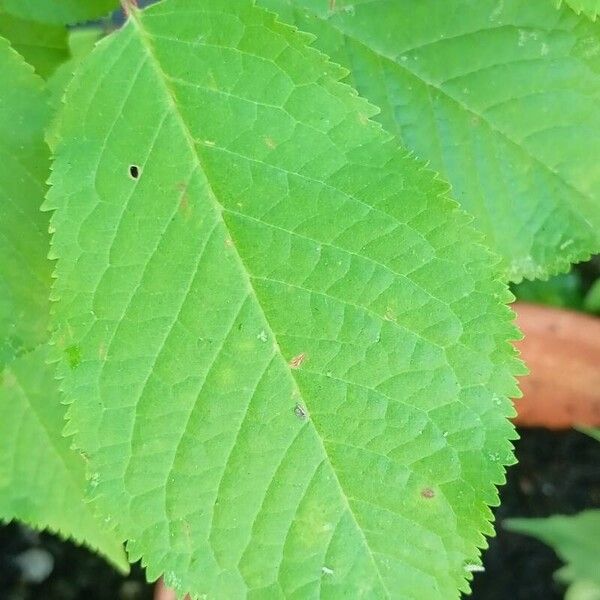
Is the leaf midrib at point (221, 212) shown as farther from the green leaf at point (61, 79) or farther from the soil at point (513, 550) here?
the soil at point (513, 550)

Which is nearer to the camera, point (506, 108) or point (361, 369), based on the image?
point (361, 369)

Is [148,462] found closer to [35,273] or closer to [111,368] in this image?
[111,368]

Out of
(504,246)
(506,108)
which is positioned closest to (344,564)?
(504,246)

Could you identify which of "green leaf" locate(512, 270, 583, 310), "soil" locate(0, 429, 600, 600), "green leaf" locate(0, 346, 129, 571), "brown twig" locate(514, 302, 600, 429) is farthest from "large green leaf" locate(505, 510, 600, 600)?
"green leaf" locate(0, 346, 129, 571)

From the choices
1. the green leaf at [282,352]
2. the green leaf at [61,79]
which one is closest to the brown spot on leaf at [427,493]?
the green leaf at [282,352]

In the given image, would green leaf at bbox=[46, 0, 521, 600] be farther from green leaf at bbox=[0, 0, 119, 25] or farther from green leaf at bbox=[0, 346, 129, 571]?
green leaf at bbox=[0, 346, 129, 571]

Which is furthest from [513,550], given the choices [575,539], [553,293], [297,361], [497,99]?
[297,361]
